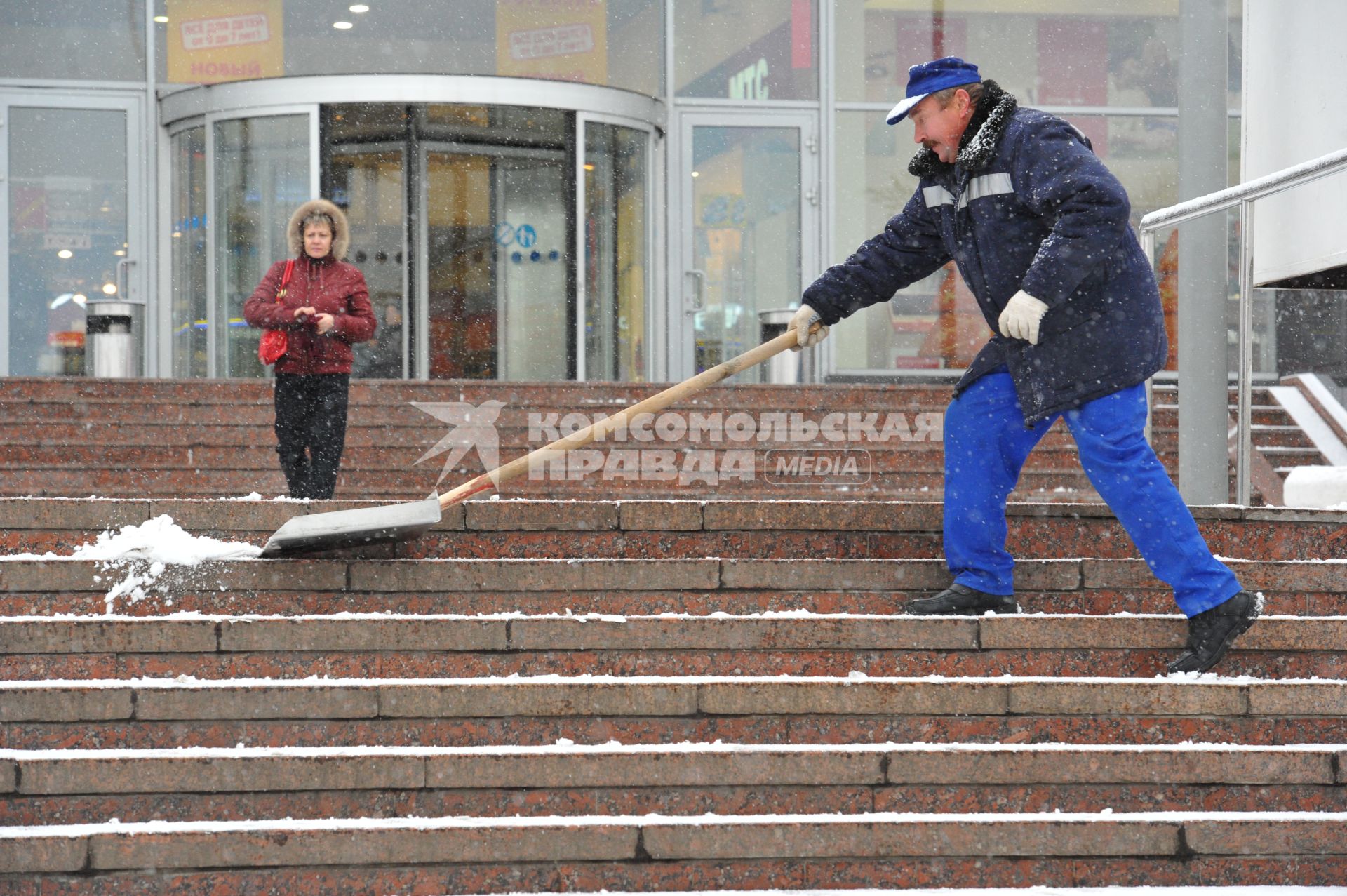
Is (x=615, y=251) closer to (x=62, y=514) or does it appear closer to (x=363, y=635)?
(x=62, y=514)

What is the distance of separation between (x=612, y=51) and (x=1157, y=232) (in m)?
8.06

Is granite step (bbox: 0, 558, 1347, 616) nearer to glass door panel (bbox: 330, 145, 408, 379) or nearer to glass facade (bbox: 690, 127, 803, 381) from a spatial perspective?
glass door panel (bbox: 330, 145, 408, 379)

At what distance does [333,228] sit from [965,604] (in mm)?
3515

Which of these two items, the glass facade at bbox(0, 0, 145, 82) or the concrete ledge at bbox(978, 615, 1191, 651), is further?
the glass facade at bbox(0, 0, 145, 82)

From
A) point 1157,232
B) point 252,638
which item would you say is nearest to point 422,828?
point 252,638

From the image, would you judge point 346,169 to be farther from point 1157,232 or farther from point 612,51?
point 1157,232

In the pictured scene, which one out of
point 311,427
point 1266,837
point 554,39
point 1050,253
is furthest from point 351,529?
point 554,39

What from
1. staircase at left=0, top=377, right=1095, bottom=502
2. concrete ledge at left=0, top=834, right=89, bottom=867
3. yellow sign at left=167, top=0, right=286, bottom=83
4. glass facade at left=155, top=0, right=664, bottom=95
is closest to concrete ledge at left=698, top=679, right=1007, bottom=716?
concrete ledge at left=0, top=834, right=89, bottom=867

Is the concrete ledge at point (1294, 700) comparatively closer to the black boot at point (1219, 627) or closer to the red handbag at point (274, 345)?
the black boot at point (1219, 627)

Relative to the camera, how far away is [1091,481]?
4023 mm

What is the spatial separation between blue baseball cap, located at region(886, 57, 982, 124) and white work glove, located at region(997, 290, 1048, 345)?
659mm

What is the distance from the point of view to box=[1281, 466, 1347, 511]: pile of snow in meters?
5.12

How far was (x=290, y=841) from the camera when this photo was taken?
138 inches

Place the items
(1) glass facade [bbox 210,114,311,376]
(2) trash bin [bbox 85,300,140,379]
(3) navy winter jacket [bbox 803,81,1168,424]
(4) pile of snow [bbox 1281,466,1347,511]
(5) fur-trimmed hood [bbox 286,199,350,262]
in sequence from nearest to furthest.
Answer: (3) navy winter jacket [bbox 803,81,1168,424]
(4) pile of snow [bbox 1281,466,1347,511]
(5) fur-trimmed hood [bbox 286,199,350,262]
(2) trash bin [bbox 85,300,140,379]
(1) glass facade [bbox 210,114,311,376]
